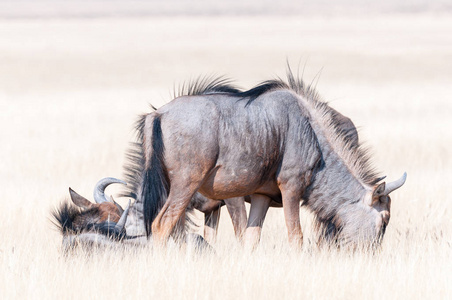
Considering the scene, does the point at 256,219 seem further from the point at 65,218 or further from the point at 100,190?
the point at 65,218

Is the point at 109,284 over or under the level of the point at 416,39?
under

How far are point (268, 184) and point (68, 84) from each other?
974 inches

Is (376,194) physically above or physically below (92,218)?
above

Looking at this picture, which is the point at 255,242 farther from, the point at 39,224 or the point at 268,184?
the point at 39,224

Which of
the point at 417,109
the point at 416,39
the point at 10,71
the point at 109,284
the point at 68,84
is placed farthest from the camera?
the point at 416,39

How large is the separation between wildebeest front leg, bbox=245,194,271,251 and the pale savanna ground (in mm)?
171

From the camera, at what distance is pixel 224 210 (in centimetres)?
1102

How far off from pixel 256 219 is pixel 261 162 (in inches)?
33.7

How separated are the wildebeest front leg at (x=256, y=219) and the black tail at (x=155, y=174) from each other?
1.11 meters

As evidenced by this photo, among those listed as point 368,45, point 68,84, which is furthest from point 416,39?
point 68,84

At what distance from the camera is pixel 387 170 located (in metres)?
13.7

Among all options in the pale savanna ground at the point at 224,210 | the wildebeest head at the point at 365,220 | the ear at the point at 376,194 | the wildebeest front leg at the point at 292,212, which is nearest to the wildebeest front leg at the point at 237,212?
the pale savanna ground at the point at 224,210

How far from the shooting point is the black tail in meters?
7.07

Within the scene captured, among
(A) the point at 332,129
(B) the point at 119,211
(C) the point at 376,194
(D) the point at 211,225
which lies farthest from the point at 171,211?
(C) the point at 376,194
